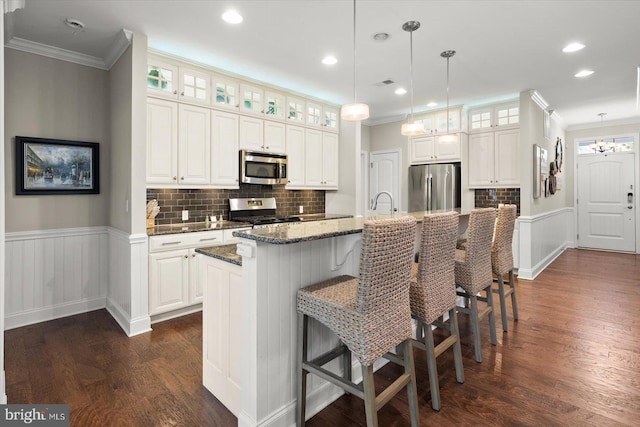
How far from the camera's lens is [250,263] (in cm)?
169

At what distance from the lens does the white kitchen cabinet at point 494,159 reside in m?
5.22

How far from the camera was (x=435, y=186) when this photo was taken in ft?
18.9

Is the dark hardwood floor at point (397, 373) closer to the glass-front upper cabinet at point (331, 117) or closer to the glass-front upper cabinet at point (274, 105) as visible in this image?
the glass-front upper cabinet at point (274, 105)

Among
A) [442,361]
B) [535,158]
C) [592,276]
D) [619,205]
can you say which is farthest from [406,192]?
[619,205]

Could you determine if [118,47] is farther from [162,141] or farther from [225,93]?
[225,93]

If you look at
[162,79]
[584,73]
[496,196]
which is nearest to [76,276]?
[162,79]

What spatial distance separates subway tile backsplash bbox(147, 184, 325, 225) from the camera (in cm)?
392

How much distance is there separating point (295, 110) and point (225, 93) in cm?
110

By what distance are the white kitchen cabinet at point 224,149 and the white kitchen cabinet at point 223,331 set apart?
6.68 ft

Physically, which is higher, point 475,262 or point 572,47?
point 572,47

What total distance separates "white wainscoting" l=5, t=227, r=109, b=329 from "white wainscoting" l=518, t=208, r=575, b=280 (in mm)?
5437

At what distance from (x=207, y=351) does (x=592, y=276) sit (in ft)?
18.3

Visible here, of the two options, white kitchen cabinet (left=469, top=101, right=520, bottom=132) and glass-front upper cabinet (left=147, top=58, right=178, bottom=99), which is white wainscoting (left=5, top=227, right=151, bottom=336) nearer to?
glass-front upper cabinet (left=147, top=58, right=178, bottom=99)

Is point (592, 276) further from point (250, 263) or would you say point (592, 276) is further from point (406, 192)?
point (250, 263)
